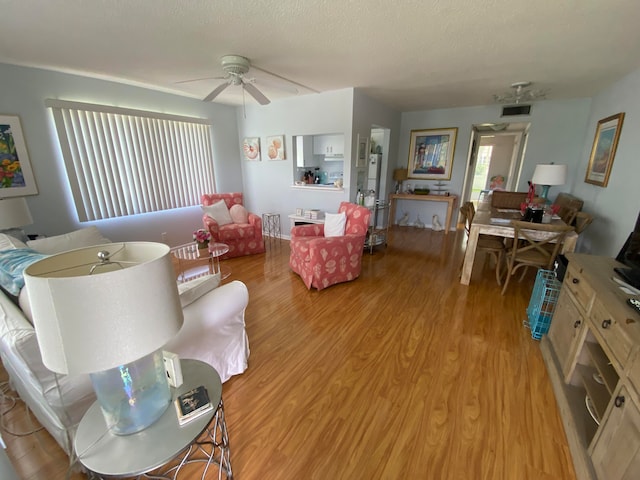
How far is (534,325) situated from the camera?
2.23m

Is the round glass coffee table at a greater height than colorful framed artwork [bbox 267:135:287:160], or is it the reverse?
colorful framed artwork [bbox 267:135:287:160]

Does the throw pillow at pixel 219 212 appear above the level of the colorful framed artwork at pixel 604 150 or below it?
below

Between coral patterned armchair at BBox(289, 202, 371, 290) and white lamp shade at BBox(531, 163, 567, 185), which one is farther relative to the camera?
white lamp shade at BBox(531, 163, 567, 185)

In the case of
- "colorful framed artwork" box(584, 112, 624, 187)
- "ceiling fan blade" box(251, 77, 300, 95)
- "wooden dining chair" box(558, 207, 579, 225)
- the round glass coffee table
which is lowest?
the round glass coffee table

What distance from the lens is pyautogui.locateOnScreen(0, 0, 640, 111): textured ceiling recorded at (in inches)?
68.1

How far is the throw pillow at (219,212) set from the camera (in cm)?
408

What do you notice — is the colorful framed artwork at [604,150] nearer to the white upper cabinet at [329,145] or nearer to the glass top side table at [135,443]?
the white upper cabinet at [329,145]

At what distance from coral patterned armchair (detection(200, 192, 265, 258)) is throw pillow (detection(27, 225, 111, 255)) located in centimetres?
134

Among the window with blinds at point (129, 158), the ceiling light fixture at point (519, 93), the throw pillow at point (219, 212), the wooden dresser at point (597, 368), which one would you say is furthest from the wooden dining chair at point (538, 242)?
the window with blinds at point (129, 158)

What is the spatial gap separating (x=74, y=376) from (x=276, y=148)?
4.13 m

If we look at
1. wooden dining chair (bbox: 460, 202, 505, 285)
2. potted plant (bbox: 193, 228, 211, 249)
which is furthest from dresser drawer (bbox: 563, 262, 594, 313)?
potted plant (bbox: 193, 228, 211, 249)

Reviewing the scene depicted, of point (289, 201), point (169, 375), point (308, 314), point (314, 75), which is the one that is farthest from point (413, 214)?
point (169, 375)

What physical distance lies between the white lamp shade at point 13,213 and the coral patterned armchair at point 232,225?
178 cm

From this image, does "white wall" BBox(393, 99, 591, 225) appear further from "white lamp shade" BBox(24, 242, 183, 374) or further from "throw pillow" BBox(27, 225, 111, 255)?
"white lamp shade" BBox(24, 242, 183, 374)
